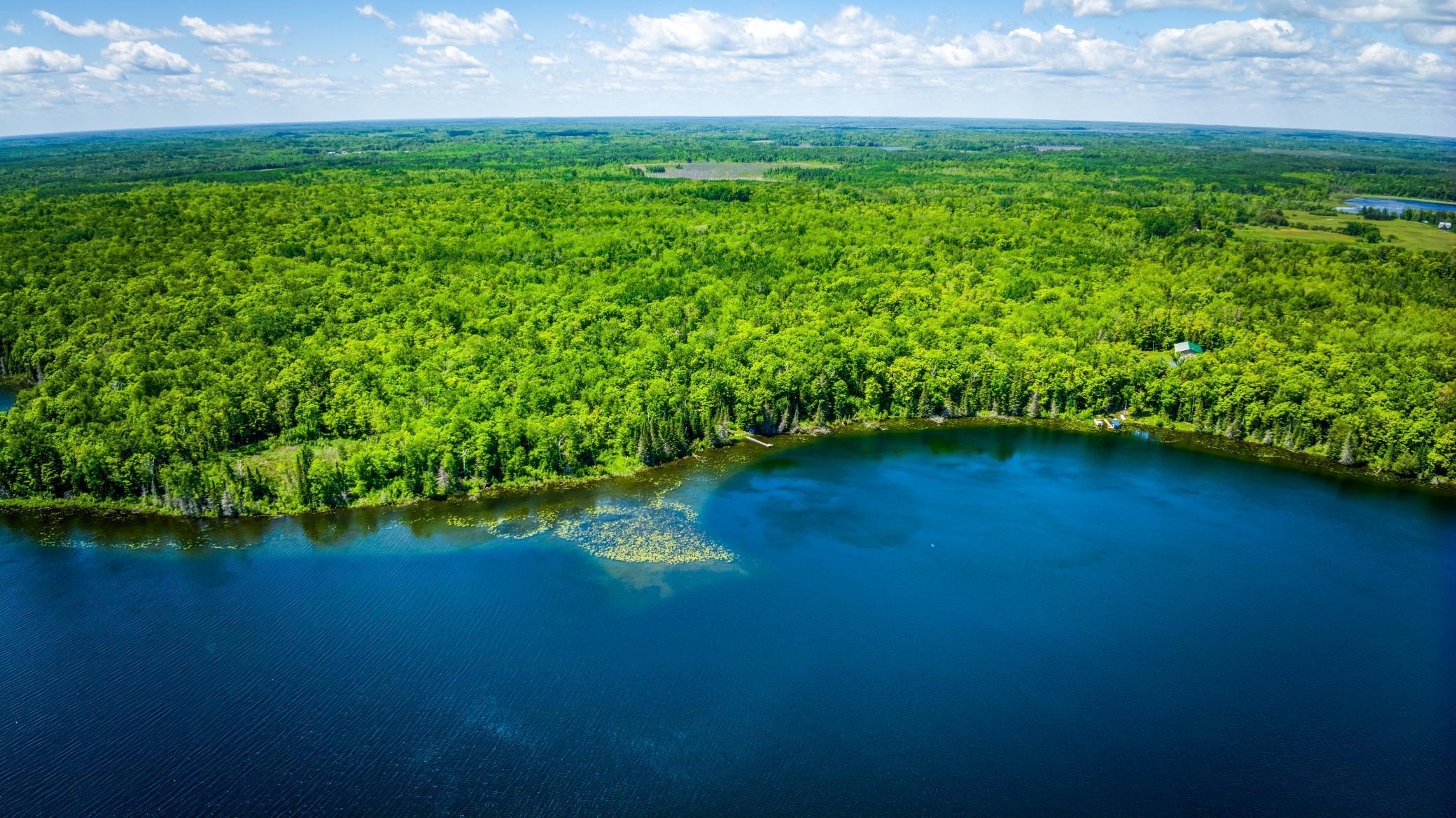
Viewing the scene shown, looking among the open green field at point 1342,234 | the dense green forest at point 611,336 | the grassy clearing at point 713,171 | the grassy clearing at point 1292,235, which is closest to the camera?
the dense green forest at point 611,336

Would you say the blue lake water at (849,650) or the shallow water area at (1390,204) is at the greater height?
the shallow water area at (1390,204)

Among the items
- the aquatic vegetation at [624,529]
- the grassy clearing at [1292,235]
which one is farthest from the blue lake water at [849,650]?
the grassy clearing at [1292,235]

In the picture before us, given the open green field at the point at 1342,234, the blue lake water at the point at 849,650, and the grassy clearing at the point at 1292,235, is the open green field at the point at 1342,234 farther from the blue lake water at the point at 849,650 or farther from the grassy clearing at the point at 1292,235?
the blue lake water at the point at 849,650

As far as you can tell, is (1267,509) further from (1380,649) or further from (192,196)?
(192,196)

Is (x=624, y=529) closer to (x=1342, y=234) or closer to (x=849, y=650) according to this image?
(x=849, y=650)

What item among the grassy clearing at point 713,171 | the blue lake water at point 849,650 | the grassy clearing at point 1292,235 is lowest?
the blue lake water at point 849,650

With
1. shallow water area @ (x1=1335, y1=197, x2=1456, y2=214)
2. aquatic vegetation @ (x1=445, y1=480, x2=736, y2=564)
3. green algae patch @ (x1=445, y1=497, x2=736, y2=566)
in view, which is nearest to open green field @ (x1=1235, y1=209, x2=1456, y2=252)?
shallow water area @ (x1=1335, y1=197, x2=1456, y2=214)

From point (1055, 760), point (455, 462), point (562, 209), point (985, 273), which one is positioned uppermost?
point (562, 209)

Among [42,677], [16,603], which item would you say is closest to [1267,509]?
[42,677]
